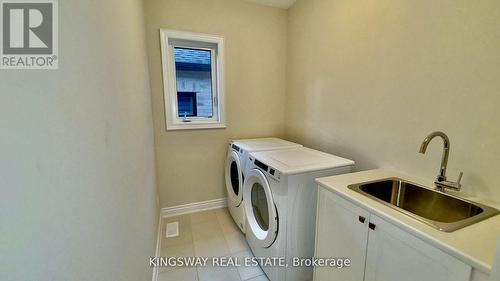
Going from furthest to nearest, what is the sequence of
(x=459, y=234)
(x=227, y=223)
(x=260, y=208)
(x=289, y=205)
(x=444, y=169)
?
(x=227, y=223) < (x=260, y=208) < (x=289, y=205) < (x=444, y=169) < (x=459, y=234)

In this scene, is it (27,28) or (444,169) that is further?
(444,169)

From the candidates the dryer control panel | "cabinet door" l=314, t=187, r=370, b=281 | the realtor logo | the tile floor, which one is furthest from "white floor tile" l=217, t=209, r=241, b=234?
the realtor logo

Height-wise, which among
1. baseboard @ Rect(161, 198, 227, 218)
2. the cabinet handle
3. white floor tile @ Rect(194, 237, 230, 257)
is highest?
the cabinet handle

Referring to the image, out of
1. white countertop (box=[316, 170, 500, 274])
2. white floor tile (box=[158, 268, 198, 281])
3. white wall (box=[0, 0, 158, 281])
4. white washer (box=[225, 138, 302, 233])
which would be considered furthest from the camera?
white washer (box=[225, 138, 302, 233])

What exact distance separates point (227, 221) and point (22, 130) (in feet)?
7.34

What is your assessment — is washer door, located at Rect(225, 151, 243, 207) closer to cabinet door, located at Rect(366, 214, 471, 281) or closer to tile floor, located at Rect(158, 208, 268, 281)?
tile floor, located at Rect(158, 208, 268, 281)

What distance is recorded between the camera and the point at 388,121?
1.52m

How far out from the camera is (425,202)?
124 centimetres

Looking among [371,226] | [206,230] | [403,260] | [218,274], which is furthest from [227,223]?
[403,260]

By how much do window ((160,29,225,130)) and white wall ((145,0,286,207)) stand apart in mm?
80

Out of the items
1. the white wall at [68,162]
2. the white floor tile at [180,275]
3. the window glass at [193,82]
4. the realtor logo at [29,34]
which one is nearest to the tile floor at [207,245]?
the white floor tile at [180,275]

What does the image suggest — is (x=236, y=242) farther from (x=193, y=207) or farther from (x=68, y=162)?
(x=68, y=162)

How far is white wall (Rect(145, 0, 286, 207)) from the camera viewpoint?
2.21m

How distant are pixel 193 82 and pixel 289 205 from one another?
183 cm
